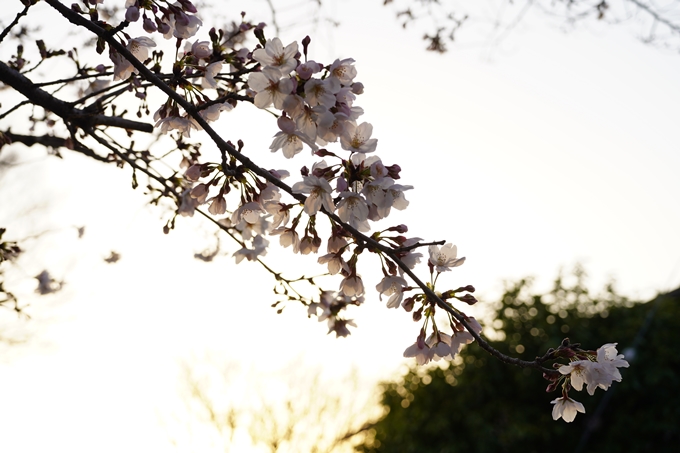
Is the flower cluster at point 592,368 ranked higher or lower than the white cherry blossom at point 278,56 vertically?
lower

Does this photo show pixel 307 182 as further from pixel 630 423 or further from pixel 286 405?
pixel 286 405

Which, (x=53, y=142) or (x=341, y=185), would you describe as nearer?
(x=341, y=185)

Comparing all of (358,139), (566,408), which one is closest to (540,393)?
(566,408)

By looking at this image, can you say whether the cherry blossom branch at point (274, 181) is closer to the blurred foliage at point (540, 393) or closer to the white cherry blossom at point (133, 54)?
the white cherry blossom at point (133, 54)

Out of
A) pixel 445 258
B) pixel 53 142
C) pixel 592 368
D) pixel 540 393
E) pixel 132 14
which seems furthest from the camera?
pixel 540 393

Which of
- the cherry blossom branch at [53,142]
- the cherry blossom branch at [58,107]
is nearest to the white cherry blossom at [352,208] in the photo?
the cherry blossom branch at [58,107]

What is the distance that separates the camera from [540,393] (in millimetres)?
6879

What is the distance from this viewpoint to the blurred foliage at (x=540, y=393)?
632cm

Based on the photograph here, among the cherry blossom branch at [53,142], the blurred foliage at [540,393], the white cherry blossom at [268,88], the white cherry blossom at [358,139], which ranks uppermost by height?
the blurred foliage at [540,393]

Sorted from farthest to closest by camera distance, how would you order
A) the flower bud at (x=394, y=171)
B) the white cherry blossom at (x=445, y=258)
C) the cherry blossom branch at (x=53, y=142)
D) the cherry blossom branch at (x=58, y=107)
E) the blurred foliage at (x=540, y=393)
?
the blurred foliage at (x=540, y=393)
the cherry blossom branch at (x=53, y=142)
the cherry blossom branch at (x=58, y=107)
the white cherry blossom at (x=445, y=258)
the flower bud at (x=394, y=171)

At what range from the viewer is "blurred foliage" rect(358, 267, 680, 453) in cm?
632

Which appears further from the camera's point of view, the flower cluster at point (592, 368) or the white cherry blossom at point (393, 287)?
the white cherry blossom at point (393, 287)

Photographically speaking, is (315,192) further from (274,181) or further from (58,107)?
(58,107)

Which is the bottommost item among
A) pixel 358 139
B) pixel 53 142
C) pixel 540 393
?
pixel 358 139
